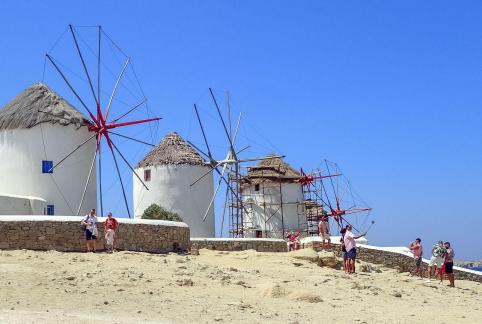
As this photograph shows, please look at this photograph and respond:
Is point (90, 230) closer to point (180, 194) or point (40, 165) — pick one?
point (40, 165)

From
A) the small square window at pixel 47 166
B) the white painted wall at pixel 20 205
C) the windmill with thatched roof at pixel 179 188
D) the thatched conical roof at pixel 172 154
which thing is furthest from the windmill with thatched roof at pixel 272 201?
the white painted wall at pixel 20 205

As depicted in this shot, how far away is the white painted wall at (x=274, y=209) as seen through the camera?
4341cm

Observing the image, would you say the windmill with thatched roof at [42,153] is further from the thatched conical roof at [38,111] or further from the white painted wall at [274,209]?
the white painted wall at [274,209]

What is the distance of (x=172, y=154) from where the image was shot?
3638cm

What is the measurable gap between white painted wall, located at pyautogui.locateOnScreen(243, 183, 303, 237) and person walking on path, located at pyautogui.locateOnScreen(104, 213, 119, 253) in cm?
2525

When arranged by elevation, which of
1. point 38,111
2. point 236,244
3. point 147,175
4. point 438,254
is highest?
point 38,111

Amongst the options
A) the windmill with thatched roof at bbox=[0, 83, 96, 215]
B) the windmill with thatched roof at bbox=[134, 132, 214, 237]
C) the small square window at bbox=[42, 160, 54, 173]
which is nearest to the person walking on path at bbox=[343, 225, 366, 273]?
the windmill with thatched roof at bbox=[0, 83, 96, 215]

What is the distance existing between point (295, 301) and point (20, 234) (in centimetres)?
855

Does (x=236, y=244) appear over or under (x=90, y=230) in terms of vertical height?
under

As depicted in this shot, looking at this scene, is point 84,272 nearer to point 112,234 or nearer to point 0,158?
point 112,234

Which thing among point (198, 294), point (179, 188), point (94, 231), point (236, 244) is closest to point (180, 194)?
point (179, 188)

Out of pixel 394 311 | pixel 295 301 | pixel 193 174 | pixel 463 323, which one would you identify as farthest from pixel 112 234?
pixel 193 174

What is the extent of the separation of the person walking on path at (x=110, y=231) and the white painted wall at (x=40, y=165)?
975cm

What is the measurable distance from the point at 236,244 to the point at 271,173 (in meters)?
Result: 19.3
